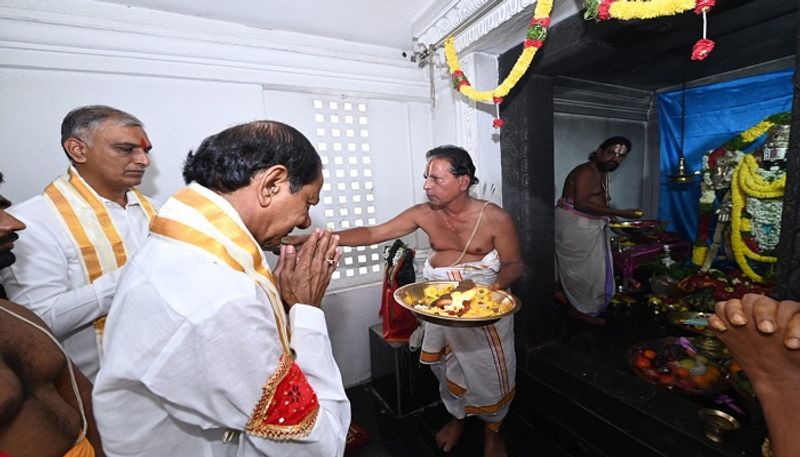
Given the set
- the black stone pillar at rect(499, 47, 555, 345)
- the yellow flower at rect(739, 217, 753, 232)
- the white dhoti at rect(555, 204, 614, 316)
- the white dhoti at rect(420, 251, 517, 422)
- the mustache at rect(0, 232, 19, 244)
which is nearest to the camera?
the mustache at rect(0, 232, 19, 244)

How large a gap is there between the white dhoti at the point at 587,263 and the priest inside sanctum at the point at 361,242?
3cm

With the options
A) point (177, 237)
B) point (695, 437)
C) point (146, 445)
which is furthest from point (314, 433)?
point (695, 437)

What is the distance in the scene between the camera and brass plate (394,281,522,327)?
2014 mm

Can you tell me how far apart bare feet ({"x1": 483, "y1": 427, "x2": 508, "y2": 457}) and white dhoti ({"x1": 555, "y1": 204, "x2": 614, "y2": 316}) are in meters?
2.73

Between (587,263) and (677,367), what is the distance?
71.6 inches

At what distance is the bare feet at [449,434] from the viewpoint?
2824mm

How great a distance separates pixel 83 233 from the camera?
6.57 ft

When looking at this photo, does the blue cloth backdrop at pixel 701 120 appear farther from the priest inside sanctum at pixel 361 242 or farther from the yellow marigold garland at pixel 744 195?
the yellow marigold garland at pixel 744 195

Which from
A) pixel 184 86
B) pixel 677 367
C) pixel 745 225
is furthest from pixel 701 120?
pixel 184 86

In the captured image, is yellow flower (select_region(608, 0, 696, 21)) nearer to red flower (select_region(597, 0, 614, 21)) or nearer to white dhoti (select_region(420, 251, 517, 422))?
red flower (select_region(597, 0, 614, 21))

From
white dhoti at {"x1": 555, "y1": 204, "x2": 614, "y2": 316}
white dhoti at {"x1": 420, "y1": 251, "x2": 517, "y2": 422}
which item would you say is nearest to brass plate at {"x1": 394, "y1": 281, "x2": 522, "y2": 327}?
white dhoti at {"x1": 420, "y1": 251, "x2": 517, "y2": 422}

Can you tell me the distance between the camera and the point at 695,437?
2154mm

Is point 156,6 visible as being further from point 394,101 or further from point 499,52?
point 499,52

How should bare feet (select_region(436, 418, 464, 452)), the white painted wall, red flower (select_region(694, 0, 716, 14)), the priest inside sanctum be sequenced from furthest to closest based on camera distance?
1. bare feet (select_region(436, 418, 464, 452))
2. the white painted wall
3. red flower (select_region(694, 0, 716, 14))
4. the priest inside sanctum
